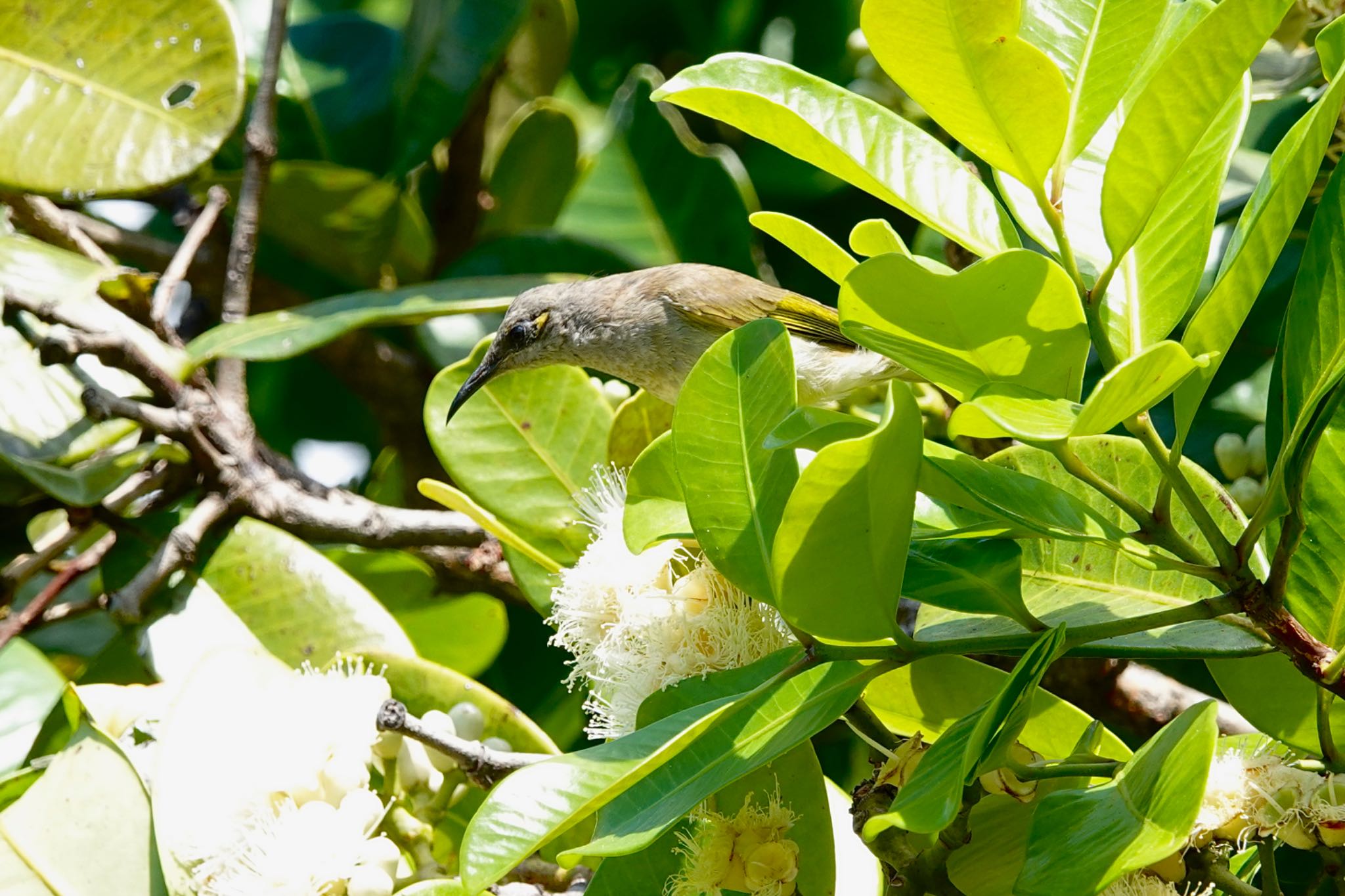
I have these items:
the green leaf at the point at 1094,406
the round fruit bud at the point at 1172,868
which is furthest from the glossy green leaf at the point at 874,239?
the round fruit bud at the point at 1172,868

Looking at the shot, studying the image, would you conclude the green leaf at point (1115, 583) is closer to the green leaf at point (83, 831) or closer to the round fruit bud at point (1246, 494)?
the round fruit bud at point (1246, 494)

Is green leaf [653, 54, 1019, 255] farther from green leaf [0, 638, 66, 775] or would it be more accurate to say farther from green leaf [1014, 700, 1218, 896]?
green leaf [0, 638, 66, 775]

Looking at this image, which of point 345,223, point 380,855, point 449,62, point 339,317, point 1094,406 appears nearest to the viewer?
point 1094,406

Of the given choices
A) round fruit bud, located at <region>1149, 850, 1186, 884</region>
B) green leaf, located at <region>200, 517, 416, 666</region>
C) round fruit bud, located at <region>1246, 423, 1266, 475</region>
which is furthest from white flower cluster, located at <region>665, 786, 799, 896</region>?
round fruit bud, located at <region>1246, 423, 1266, 475</region>

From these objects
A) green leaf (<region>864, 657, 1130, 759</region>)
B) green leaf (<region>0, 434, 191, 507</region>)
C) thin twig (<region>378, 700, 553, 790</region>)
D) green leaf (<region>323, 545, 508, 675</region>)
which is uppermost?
green leaf (<region>864, 657, 1130, 759</region>)

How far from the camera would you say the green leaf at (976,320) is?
3.61 ft

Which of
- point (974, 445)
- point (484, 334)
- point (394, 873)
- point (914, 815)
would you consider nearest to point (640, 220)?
point (484, 334)

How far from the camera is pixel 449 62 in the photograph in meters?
3.16

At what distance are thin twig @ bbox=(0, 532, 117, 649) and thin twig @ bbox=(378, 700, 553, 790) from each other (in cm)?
114

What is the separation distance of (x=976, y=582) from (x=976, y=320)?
305 millimetres

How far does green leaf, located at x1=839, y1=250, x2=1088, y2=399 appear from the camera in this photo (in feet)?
3.61

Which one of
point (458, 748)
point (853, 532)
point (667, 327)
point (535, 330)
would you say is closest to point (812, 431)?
point (853, 532)

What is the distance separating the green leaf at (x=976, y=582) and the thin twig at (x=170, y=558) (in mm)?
1584

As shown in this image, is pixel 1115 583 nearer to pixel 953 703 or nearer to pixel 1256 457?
pixel 953 703
